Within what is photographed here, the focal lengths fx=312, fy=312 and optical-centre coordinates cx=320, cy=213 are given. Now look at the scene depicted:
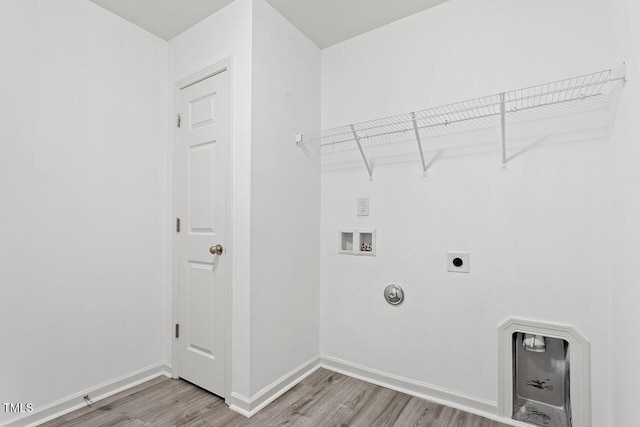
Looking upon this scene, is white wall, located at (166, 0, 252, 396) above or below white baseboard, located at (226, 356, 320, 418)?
above

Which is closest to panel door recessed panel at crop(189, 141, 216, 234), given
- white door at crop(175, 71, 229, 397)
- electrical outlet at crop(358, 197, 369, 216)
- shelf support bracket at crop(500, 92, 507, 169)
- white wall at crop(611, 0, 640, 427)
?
white door at crop(175, 71, 229, 397)

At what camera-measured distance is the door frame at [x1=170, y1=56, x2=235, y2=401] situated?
195 centimetres

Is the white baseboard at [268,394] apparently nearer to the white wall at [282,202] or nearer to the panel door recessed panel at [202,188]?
the white wall at [282,202]

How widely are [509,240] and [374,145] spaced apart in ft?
3.42

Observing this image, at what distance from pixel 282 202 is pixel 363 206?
0.59 metres

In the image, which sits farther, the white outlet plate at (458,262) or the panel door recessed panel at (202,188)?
the panel door recessed panel at (202,188)

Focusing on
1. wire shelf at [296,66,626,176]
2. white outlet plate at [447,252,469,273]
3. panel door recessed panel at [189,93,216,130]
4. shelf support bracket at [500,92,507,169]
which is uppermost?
panel door recessed panel at [189,93,216,130]

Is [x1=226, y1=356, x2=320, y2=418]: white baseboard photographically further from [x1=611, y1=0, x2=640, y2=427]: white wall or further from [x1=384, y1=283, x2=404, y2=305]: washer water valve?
[x1=611, y1=0, x2=640, y2=427]: white wall

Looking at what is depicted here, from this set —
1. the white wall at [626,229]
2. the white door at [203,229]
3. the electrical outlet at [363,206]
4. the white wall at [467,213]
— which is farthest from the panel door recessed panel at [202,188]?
the white wall at [626,229]

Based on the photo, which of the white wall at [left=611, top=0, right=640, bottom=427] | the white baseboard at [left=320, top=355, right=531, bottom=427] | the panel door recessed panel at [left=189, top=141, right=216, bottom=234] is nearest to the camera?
the white wall at [left=611, top=0, right=640, bottom=427]

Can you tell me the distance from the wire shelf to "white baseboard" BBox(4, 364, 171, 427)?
196cm

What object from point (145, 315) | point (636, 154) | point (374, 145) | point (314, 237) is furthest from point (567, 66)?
point (145, 315)

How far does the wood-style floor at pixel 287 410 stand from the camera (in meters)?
1.73

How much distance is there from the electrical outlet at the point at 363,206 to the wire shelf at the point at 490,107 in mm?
202
